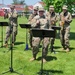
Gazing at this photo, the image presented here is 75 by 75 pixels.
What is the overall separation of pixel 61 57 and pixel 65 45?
1741 millimetres

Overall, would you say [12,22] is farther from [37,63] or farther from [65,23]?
[37,63]

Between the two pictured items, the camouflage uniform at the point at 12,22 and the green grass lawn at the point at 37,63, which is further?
the camouflage uniform at the point at 12,22

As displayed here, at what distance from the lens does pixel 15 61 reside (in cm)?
1279

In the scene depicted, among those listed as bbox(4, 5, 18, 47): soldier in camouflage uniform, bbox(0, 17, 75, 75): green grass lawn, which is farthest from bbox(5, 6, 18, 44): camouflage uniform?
bbox(0, 17, 75, 75): green grass lawn

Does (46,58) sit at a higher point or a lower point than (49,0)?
lower

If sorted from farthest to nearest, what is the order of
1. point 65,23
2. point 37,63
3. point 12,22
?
point 12,22
point 65,23
point 37,63

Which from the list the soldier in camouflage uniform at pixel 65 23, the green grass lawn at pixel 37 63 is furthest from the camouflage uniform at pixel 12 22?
the soldier in camouflage uniform at pixel 65 23

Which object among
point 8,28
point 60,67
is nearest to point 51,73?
point 60,67

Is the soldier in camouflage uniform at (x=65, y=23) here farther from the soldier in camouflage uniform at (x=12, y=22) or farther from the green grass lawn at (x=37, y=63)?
the soldier in camouflage uniform at (x=12, y=22)

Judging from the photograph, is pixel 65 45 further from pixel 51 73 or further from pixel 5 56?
pixel 51 73

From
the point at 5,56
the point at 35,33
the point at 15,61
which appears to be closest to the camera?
the point at 35,33

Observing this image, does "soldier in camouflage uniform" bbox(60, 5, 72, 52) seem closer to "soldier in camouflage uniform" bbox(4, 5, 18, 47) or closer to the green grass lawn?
the green grass lawn

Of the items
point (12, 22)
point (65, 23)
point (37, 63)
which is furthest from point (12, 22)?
point (37, 63)

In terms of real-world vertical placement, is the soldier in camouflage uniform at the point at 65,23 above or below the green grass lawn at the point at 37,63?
above
